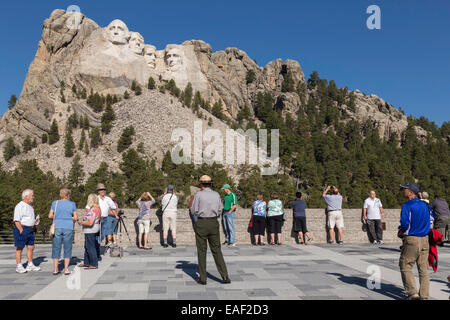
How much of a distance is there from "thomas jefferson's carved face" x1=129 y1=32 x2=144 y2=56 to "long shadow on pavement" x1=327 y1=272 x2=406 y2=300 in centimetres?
13532

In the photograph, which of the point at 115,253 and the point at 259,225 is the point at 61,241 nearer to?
the point at 115,253

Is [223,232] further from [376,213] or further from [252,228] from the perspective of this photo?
[376,213]

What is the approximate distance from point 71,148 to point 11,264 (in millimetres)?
101172

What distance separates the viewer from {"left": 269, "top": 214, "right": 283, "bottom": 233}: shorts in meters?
12.9

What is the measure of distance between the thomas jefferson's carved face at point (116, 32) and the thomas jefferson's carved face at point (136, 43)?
412cm

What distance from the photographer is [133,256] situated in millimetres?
10562

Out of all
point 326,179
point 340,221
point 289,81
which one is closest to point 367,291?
point 340,221

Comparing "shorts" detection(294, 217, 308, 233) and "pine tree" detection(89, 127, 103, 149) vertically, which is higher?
"pine tree" detection(89, 127, 103, 149)

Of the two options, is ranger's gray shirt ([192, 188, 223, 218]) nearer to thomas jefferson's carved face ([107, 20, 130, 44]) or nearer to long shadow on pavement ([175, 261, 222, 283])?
long shadow on pavement ([175, 261, 222, 283])

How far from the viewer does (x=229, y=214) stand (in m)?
12.5

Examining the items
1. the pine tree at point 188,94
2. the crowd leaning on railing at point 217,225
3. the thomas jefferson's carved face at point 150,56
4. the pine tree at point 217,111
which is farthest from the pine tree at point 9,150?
the crowd leaning on railing at point 217,225

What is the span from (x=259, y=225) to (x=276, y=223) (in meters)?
0.57

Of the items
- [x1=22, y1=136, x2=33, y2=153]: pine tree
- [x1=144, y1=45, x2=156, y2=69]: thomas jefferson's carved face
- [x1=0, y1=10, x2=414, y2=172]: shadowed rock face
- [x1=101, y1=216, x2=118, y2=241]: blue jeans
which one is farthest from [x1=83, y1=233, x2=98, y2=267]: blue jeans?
[x1=144, y1=45, x2=156, y2=69]: thomas jefferson's carved face

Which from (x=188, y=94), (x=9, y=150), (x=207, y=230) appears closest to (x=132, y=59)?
(x=188, y=94)
